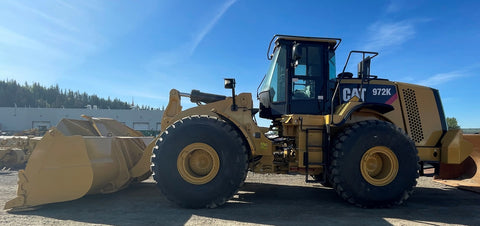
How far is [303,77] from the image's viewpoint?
16.2 ft

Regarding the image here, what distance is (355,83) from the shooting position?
5047mm

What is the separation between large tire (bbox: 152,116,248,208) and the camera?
419 centimetres

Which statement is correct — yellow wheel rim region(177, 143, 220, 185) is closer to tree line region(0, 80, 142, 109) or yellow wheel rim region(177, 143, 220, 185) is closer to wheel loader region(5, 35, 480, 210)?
wheel loader region(5, 35, 480, 210)

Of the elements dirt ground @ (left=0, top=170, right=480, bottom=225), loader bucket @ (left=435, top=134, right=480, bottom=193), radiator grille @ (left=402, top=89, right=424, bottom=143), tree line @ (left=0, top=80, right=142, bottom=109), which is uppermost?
tree line @ (left=0, top=80, right=142, bottom=109)

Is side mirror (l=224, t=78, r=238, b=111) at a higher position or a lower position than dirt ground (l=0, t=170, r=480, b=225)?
higher

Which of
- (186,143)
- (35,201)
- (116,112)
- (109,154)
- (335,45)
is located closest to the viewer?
(35,201)

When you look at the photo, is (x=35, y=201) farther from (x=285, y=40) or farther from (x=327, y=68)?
(x=327, y=68)

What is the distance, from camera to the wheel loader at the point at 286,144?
4.21 metres

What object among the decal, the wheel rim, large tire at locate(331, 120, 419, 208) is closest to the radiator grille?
the decal

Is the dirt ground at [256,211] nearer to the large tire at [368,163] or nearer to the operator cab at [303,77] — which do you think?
the large tire at [368,163]

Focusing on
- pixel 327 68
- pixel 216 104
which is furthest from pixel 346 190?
pixel 216 104

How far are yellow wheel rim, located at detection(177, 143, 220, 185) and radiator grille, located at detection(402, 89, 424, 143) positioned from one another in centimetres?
357

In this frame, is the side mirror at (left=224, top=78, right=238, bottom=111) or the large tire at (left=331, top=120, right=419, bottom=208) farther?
the side mirror at (left=224, top=78, right=238, bottom=111)

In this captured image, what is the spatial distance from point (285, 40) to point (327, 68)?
92 centimetres
